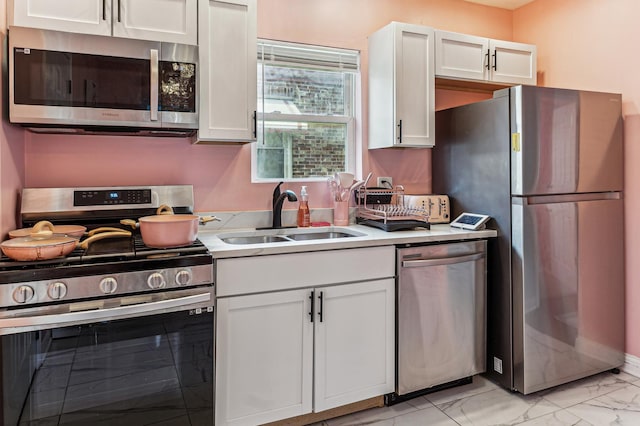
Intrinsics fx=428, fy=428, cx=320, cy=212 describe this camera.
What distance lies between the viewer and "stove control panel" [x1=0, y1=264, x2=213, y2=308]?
1438mm

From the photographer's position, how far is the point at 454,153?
2840mm

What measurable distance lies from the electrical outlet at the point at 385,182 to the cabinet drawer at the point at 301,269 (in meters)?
0.83

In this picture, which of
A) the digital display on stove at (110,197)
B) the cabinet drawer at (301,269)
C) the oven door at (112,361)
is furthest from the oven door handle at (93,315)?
the digital display on stove at (110,197)

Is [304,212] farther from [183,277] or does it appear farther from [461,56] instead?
[461,56]

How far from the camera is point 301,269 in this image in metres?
2.00

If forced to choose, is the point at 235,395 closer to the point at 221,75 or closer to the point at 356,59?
the point at 221,75

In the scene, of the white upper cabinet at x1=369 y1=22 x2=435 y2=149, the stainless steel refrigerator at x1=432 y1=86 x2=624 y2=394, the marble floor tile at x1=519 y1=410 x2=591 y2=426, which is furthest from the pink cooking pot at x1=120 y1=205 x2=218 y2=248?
the marble floor tile at x1=519 y1=410 x2=591 y2=426

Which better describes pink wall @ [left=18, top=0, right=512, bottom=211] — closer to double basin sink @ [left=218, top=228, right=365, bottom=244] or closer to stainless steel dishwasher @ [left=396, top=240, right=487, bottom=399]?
double basin sink @ [left=218, top=228, right=365, bottom=244]

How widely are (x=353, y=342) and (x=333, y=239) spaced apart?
0.52 m

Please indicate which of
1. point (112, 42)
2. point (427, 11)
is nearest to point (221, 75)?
point (112, 42)

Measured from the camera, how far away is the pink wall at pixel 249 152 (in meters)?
2.20

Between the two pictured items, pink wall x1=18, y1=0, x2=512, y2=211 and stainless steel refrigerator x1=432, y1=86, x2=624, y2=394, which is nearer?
pink wall x1=18, y1=0, x2=512, y2=211

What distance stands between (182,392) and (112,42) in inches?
61.2

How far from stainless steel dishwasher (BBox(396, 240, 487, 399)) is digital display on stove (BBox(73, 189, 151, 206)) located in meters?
1.36
